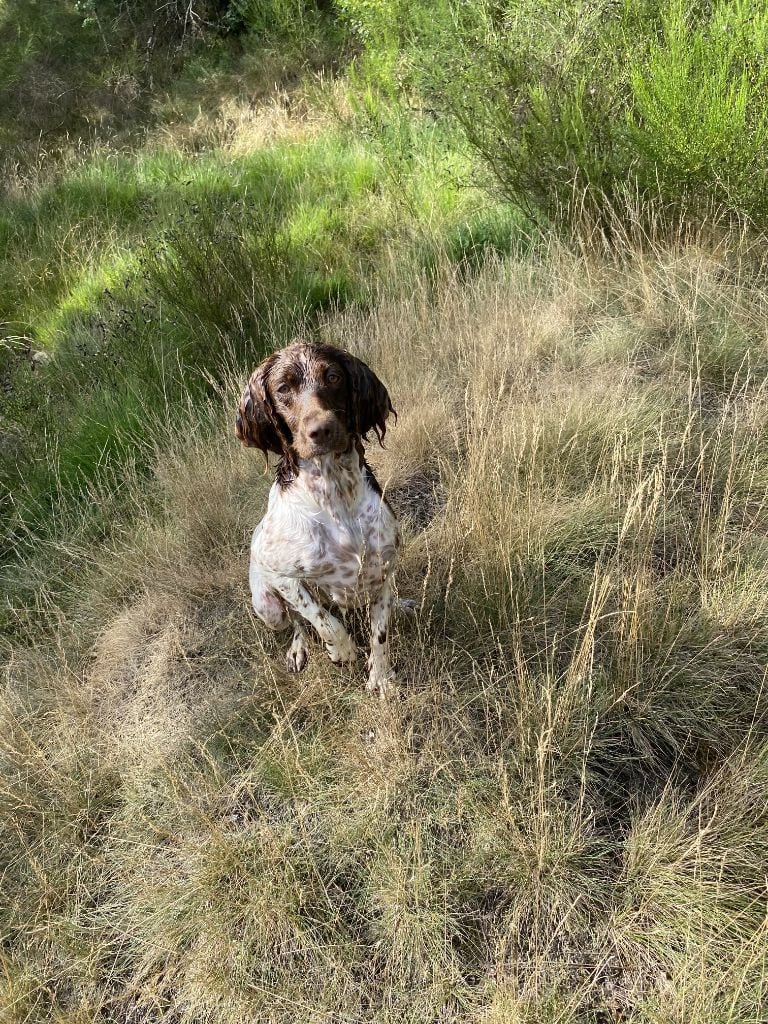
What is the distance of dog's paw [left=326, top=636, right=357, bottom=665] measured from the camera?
6.70ft

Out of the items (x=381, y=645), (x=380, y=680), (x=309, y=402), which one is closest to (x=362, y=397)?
(x=309, y=402)

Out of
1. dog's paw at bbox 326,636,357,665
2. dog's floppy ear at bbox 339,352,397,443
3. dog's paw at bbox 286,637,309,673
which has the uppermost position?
dog's floppy ear at bbox 339,352,397,443

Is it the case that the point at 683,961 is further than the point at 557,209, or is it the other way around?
the point at 557,209

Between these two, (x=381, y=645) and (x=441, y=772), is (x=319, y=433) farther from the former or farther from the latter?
(x=441, y=772)

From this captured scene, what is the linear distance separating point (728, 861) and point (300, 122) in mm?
8844

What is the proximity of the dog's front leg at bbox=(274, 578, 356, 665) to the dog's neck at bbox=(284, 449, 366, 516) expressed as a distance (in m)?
0.27

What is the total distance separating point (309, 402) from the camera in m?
1.69

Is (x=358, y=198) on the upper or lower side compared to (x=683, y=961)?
upper

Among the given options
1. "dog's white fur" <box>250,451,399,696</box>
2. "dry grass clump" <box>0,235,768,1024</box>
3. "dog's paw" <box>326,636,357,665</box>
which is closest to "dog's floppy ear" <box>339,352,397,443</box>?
"dog's white fur" <box>250,451,399,696</box>

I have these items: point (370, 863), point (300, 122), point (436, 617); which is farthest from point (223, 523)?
point (300, 122)

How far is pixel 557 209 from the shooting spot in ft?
13.9

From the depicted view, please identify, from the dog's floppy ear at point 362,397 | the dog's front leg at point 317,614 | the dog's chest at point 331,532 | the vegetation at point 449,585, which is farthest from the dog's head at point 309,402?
the vegetation at point 449,585

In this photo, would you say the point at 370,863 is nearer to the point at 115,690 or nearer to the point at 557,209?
the point at 115,690

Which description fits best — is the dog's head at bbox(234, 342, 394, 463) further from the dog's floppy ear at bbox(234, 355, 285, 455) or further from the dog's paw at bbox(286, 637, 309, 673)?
the dog's paw at bbox(286, 637, 309, 673)
